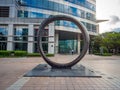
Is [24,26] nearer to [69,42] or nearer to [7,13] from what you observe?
[7,13]

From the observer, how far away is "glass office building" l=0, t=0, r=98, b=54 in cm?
3403

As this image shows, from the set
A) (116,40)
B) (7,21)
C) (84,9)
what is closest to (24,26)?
(7,21)

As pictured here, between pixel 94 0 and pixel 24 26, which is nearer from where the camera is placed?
pixel 24 26

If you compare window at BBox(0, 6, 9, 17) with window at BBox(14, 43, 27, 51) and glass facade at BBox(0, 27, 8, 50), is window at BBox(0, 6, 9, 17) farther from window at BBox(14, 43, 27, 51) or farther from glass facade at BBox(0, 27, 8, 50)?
window at BBox(14, 43, 27, 51)

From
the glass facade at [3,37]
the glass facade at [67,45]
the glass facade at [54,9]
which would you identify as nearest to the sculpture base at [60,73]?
the glass facade at [3,37]

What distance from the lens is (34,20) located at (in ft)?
112

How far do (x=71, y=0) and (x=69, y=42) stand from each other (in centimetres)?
1816

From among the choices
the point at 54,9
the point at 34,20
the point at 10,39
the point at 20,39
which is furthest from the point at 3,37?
the point at 54,9

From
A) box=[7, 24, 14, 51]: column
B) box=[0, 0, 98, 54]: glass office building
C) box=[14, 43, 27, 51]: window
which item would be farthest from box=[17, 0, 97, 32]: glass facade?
box=[14, 43, 27, 51]: window

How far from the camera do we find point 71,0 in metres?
44.6

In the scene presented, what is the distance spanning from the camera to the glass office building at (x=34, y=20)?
112ft

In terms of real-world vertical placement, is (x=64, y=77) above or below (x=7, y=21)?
below

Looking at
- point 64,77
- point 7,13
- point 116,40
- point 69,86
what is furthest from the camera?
point 116,40

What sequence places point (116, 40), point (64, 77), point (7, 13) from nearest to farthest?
point (64, 77) < point (7, 13) < point (116, 40)
